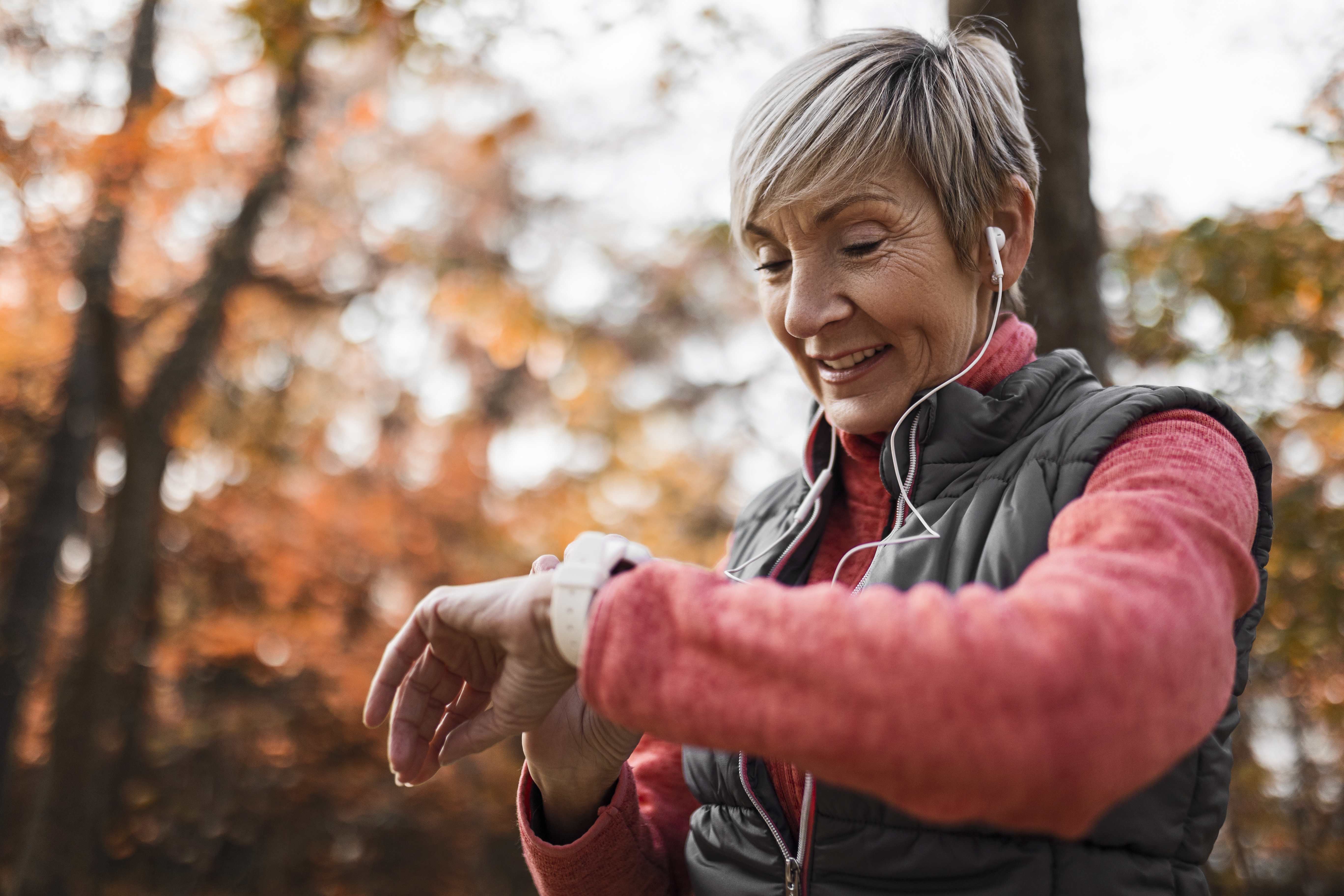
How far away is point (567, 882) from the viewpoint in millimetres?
1623

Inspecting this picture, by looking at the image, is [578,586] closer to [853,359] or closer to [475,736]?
[475,736]

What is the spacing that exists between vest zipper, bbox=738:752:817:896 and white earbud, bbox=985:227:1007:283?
0.82m

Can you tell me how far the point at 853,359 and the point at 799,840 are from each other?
747mm

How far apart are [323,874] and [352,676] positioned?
197 cm

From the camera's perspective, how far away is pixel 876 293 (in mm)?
1465

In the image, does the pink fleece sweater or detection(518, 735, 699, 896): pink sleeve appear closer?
the pink fleece sweater

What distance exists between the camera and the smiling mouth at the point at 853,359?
5.00 ft

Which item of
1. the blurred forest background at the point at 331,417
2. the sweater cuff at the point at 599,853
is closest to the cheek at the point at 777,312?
the sweater cuff at the point at 599,853

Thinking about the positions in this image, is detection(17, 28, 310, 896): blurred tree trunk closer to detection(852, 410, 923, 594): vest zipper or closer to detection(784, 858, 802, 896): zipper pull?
detection(852, 410, 923, 594): vest zipper

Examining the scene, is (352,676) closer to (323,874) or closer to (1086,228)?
(323,874)

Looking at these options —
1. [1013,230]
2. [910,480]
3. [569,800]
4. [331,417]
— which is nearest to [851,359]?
[910,480]

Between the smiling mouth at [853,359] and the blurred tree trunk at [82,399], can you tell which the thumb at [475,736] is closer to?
the smiling mouth at [853,359]

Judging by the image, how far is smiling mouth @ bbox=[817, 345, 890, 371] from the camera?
1523 mm

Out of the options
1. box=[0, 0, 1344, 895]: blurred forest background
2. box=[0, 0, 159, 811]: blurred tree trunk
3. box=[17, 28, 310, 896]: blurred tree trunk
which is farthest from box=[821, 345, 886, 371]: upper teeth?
box=[0, 0, 159, 811]: blurred tree trunk
